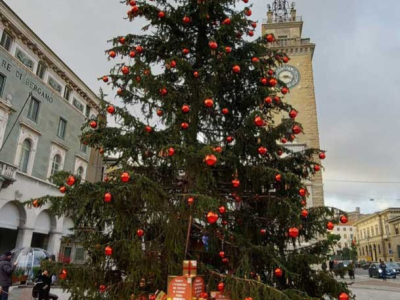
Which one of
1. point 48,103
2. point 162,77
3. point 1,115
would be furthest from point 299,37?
point 162,77

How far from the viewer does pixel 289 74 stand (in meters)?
28.7

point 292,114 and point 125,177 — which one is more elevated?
point 292,114

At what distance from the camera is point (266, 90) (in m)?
5.84

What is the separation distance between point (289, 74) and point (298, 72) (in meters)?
0.82

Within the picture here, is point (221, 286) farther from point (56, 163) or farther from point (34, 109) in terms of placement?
point (56, 163)

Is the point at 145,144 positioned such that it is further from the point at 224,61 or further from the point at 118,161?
the point at 224,61

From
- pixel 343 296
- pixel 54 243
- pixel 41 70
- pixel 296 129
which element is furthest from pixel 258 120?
pixel 54 243

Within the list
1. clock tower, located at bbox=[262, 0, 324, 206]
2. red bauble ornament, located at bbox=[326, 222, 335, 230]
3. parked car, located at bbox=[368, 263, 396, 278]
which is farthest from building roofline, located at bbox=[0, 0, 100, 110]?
parked car, located at bbox=[368, 263, 396, 278]

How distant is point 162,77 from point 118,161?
1.81 m

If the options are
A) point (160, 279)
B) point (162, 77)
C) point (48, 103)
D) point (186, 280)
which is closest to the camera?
point (186, 280)

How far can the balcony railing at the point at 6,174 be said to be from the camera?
16.4 metres

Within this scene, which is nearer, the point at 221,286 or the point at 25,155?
the point at 221,286

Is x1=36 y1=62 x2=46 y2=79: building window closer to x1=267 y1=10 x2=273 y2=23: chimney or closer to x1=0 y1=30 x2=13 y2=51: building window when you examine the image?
x1=0 y1=30 x2=13 y2=51: building window

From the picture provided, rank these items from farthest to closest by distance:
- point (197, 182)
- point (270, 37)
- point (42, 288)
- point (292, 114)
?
1. point (42, 288)
2. point (270, 37)
3. point (292, 114)
4. point (197, 182)
